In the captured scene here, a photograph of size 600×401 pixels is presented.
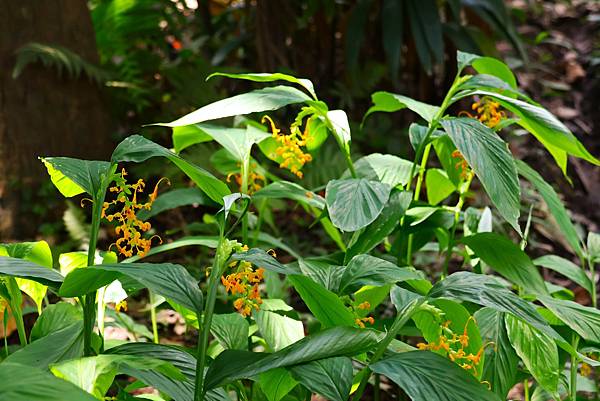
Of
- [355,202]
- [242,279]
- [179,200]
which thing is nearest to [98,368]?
Result: [242,279]

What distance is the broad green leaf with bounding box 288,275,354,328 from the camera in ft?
2.66

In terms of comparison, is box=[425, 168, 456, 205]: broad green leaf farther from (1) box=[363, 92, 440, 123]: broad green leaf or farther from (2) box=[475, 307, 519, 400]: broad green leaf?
(2) box=[475, 307, 519, 400]: broad green leaf

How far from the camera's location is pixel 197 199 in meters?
1.27

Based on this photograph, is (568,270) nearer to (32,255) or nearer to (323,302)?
(323,302)

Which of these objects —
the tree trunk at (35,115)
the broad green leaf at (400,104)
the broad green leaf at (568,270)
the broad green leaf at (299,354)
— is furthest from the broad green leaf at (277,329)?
the tree trunk at (35,115)

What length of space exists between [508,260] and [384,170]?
0.83ft

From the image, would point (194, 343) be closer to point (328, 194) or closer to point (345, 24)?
point (328, 194)

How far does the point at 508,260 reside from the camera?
976 mm

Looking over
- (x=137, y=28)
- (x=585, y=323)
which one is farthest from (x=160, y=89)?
(x=585, y=323)

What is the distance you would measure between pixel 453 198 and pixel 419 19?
73cm

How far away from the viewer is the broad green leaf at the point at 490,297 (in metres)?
0.73

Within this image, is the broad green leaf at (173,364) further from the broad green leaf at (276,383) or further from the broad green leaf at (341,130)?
the broad green leaf at (341,130)

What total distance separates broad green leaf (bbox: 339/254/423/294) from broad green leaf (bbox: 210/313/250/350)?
5.9 inches

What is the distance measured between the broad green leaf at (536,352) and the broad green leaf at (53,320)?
0.53 meters
